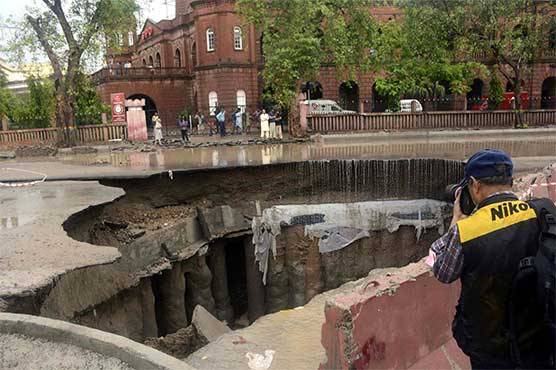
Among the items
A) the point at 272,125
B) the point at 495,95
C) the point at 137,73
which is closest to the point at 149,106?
the point at 137,73

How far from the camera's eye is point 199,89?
135ft

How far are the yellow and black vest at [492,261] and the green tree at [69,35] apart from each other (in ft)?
79.1

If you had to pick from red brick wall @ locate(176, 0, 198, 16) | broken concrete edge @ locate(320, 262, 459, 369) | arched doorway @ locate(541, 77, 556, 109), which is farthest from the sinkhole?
red brick wall @ locate(176, 0, 198, 16)

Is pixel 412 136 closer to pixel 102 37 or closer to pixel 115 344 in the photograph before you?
pixel 102 37

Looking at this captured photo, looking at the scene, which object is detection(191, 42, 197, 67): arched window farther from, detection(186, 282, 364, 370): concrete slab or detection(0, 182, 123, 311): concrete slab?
detection(186, 282, 364, 370): concrete slab

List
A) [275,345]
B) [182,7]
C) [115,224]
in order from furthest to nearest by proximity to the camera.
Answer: [182,7], [115,224], [275,345]

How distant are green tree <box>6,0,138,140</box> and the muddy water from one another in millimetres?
7234

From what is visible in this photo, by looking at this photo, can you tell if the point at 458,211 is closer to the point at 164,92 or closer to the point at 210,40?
the point at 210,40

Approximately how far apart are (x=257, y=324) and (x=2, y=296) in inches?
100

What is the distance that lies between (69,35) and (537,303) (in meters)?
25.0

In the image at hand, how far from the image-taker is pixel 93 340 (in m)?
3.31

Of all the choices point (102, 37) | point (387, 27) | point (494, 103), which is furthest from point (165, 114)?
point (494, 103)

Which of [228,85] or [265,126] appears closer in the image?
[265,126]

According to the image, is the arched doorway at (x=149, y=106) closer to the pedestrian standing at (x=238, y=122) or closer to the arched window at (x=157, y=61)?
the arched window at (x=157, y=61)
